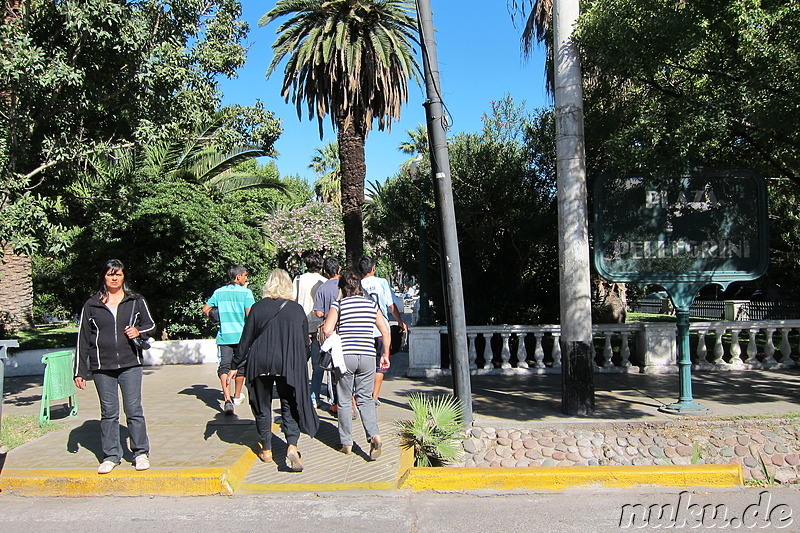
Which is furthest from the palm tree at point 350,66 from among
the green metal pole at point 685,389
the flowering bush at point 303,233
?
the flowering bush at point 303,233

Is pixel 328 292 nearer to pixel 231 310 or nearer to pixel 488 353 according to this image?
pixel 231 310

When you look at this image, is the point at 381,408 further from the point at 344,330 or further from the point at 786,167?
the point at 786,167

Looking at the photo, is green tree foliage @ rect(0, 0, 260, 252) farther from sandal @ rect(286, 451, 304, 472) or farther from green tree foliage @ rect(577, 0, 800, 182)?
green tree foliage @ rect(577, 0, 800, 182)

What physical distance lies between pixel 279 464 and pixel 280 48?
13273 millimetres

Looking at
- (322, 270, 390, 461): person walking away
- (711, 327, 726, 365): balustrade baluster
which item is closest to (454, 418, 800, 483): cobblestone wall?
(322, 270, 390, 461): person walking away

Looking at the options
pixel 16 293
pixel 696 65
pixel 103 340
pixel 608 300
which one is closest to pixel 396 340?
pixel 103 340

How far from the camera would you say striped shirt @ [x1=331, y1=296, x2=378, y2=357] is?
19.4ft

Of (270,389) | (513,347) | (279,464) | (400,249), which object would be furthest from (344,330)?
(400,249)

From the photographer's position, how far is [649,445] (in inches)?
245

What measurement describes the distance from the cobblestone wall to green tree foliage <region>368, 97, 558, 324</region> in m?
5.40

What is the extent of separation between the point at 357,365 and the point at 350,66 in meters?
11.6

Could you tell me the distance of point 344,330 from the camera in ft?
19.5

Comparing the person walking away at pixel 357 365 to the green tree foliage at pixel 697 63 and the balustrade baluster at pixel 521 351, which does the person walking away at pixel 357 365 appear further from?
the balustrade baluster at pixel 521 351

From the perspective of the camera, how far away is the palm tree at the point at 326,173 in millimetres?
53438
